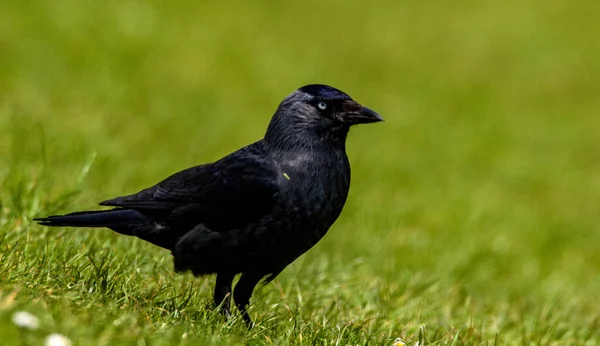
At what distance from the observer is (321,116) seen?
5.00 metres

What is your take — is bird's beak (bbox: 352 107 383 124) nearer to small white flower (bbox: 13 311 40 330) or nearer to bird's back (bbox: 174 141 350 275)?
bird's back (bbox: 174 141 350 275)

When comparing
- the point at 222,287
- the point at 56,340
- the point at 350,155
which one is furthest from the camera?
the point at 350,155

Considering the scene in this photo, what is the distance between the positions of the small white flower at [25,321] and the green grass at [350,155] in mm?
42

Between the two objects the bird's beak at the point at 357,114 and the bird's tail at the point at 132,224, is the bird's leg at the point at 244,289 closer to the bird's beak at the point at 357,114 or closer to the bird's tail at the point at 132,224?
the bird's tail at the point at 132,224

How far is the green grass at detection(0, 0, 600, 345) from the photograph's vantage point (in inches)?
179

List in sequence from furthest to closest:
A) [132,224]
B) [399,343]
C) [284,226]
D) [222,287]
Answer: [132,224] → [222,287] → [284,226] → [399,343]

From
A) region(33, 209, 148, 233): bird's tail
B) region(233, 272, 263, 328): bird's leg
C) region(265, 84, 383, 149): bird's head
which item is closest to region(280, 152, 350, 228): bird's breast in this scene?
region(265, 84, 383, 149): bird's head

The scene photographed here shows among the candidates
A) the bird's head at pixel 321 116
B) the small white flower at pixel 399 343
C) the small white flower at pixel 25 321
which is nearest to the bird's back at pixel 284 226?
the bird's head at pixel 321 116

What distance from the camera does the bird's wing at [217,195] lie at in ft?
15.5

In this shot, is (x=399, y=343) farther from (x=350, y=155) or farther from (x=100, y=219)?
(x=350, y=155)

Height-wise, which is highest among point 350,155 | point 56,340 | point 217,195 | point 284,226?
point 350,155

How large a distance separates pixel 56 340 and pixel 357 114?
7.05ft

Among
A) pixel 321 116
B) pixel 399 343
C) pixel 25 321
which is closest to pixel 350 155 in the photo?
pixel 321 116

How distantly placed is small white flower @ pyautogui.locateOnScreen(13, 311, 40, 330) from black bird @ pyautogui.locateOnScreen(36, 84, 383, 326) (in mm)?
1226
